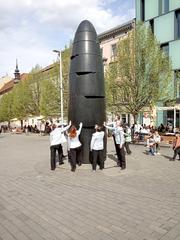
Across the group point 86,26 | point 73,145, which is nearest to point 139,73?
point 86,26

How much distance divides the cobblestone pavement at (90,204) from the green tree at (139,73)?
38.6 feet

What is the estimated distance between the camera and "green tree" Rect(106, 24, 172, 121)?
21891 millimetres

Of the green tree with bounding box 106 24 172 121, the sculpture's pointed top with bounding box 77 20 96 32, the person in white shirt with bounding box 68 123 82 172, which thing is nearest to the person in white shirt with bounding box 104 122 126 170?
the person in white shirt with bounding box 68 123 82 172

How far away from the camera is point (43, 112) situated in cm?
3572

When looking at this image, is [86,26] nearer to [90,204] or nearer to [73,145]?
[73,145]

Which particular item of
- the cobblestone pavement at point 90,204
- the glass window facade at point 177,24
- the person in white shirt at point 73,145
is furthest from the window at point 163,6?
the person in white shirt at point 73,145

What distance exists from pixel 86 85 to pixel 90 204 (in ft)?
19.1

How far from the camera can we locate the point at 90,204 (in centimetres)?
651

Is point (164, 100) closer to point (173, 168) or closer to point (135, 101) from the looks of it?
point (135, 101)

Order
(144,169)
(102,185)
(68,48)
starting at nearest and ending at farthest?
(102,185), (144,169), (68,48)

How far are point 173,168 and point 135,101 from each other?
37.8 feet

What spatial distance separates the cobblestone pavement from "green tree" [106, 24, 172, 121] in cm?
1178

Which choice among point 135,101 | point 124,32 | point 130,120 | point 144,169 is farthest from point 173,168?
point 124,32

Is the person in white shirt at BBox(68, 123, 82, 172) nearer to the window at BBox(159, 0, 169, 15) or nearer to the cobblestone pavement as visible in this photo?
the cobblestone pavement
